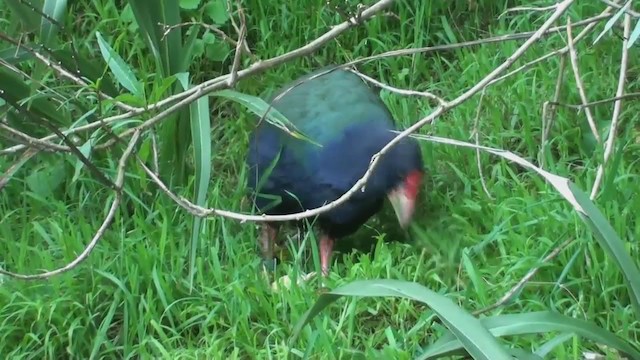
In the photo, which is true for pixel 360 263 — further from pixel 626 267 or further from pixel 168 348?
pixel 626 267

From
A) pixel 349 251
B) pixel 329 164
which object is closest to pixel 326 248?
pixel 349 251

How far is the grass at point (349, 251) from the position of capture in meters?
2.17

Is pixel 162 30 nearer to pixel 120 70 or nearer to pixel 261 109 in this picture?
pixel 120 70

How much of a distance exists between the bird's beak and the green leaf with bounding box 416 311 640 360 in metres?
0.62

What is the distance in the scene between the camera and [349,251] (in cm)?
258

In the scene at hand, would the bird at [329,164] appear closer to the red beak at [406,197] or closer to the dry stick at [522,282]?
the red beak at [406,197]

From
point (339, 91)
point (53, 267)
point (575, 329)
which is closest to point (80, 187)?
point (53, 267)

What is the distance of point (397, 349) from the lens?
2045 mm

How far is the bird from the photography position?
94.1 inches

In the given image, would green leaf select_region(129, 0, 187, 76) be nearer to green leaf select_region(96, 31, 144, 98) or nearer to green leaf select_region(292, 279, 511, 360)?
green leaf select_region(96, 31, 144, 98)

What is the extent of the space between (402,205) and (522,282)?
0.48 metres

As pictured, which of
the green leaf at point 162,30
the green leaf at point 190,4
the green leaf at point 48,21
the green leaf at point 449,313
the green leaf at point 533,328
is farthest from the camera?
the green leaf at point 190,4

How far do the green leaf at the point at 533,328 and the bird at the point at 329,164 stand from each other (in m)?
0.63

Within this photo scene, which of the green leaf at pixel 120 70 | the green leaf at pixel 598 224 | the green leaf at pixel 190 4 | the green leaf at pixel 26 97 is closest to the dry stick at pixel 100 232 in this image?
the green leaf at pixel 120 70
